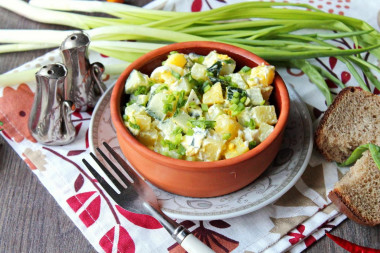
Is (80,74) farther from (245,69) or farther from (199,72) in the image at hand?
(245,69)

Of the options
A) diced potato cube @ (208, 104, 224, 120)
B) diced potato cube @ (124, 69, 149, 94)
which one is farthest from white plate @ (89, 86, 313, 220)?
diced potato cube @ (208, 104, 224, 120)

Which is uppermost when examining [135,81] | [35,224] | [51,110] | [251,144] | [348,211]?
[135,81]

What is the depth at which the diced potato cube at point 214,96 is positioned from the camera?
1948 mm

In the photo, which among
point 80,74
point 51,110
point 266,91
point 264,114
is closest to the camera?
point 264,114

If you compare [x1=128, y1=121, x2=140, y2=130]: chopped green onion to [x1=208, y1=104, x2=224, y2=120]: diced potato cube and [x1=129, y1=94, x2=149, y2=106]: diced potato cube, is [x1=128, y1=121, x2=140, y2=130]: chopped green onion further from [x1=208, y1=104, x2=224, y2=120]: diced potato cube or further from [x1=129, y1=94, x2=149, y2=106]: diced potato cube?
[x1=208, y1=104, x2=224, y2=120]: diced potato cube

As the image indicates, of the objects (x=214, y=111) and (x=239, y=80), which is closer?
(x=214, y=111)

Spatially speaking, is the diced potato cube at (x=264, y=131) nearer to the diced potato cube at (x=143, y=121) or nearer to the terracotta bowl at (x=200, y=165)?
the terracotta bowl at (x=200, y=165)

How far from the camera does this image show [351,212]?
195 centimetres

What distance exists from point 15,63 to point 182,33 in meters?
1.09

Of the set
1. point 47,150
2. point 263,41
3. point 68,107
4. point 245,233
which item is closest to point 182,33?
point 263,41

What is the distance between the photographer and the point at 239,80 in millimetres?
2039

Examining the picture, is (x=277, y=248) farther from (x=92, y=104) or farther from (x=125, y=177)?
(x=92, y=104)

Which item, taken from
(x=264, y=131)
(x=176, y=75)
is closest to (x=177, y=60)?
(x=176, y=75)

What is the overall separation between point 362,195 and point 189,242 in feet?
2.75
